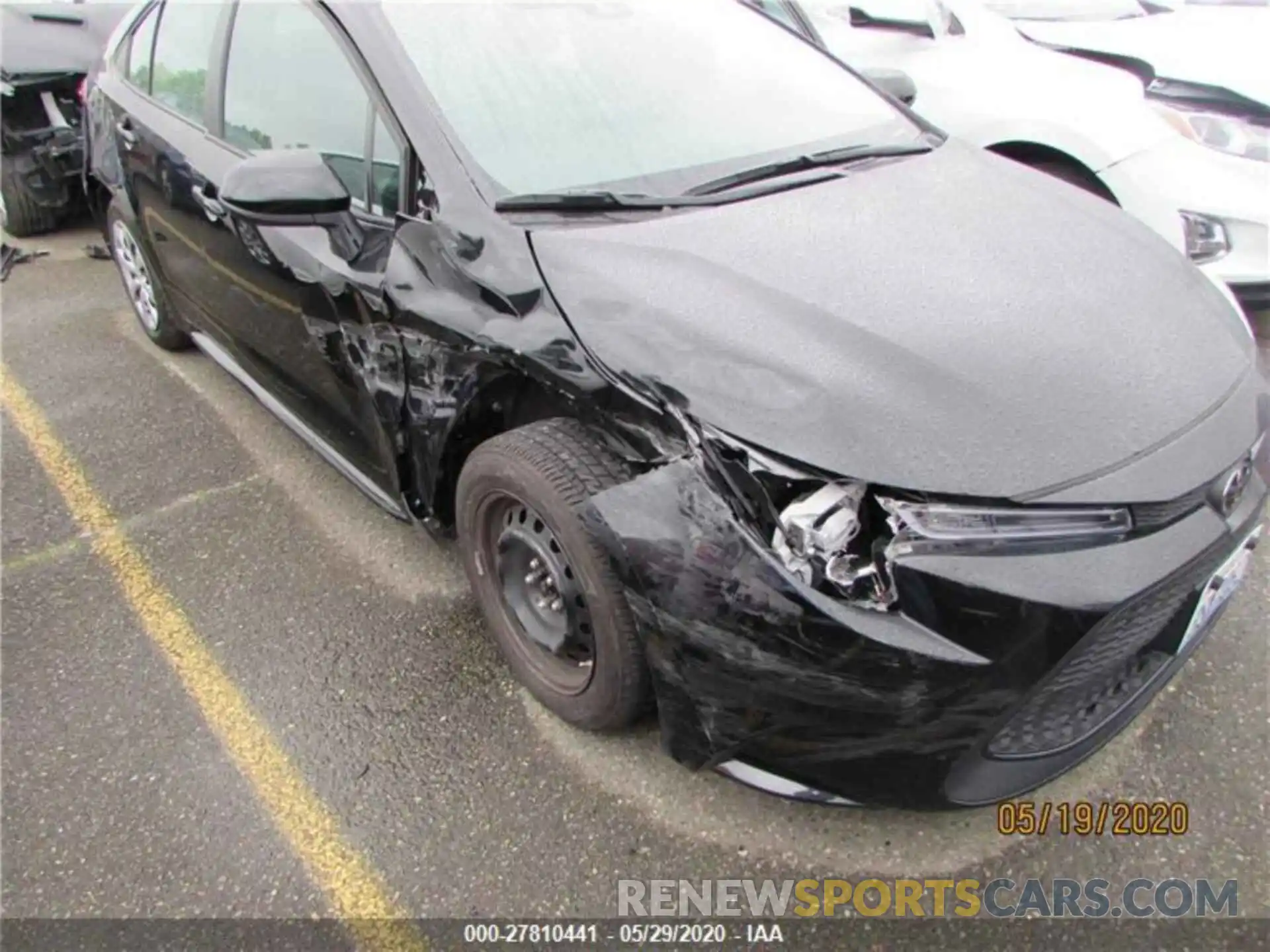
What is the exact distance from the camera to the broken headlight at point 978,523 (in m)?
1.46

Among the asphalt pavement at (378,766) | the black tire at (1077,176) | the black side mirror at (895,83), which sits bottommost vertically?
the asphalt pavement at (378,766)

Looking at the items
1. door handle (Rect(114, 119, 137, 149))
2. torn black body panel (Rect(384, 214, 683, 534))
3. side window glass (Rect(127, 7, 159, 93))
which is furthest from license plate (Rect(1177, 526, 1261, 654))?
side window glass (Rect(127, 7, 159, 93))

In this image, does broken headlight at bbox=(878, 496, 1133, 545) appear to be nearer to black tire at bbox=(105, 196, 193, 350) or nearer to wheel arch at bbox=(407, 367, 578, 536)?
wheel arch at bbox=(407, 367, 578, 536)

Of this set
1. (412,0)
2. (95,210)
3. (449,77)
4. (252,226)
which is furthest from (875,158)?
(95,210)

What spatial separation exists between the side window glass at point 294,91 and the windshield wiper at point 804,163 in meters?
0.88

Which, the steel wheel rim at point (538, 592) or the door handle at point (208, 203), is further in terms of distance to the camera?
the door handle at point (208, 203)

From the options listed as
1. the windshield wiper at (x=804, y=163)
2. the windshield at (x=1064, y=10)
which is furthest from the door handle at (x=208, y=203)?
the windshield at (x=1064, y=10)

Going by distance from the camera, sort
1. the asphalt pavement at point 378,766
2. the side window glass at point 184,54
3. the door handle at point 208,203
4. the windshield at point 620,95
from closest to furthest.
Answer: the asphalt pavement at point 378,766, the windshield at point 620,95, the door handle at point 208,203, the side window glass at point 184,54

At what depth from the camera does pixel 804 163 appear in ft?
7.48

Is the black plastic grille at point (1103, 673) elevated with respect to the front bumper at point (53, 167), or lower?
lower

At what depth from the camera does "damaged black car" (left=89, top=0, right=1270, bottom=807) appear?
1.48 metres

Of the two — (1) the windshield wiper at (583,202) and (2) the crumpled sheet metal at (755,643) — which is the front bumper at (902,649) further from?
(1) the windshield wiper at (583,202)

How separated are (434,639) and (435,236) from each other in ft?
3.56
